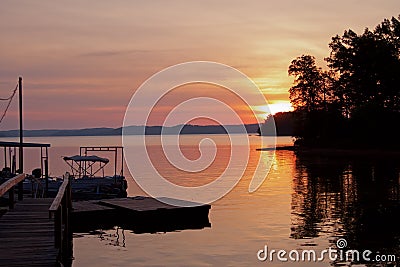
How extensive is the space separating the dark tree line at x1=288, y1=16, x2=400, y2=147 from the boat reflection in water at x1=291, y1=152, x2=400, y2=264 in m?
28.9

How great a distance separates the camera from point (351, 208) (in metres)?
35.9

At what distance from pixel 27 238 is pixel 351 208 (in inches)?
941

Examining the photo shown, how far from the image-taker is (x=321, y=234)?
2708 cm

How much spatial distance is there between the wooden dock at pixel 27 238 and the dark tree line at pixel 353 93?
7500 centimetres

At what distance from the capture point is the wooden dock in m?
14.1

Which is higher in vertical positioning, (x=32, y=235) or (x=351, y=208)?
(x=32, y=235)

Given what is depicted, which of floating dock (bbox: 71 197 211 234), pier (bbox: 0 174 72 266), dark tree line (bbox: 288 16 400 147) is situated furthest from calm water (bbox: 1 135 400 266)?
dark tree line (bbox: 288 16 400 147)

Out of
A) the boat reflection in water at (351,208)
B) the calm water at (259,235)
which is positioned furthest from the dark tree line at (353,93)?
the calm water at (259,235)

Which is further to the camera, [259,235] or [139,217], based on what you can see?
[139,217]

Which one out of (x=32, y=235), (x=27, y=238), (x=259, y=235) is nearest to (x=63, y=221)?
(x=32, y=235)

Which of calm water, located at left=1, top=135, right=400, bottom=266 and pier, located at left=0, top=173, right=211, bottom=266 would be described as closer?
pier, located at left=0, top=173, right=211, bottom=266

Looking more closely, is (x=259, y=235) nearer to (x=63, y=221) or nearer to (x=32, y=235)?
(x=63, y=221)

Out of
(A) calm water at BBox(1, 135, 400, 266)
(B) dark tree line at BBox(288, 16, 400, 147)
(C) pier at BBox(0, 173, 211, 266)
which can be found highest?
(B) dark tree line at BBox(288, 16, 400, 147)

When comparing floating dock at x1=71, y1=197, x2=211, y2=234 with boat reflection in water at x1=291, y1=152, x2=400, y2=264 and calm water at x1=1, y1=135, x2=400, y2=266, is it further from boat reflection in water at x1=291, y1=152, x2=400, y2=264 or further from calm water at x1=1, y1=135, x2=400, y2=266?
boat reflection in water at x1=291, y1=152, x2=400, y2=264
